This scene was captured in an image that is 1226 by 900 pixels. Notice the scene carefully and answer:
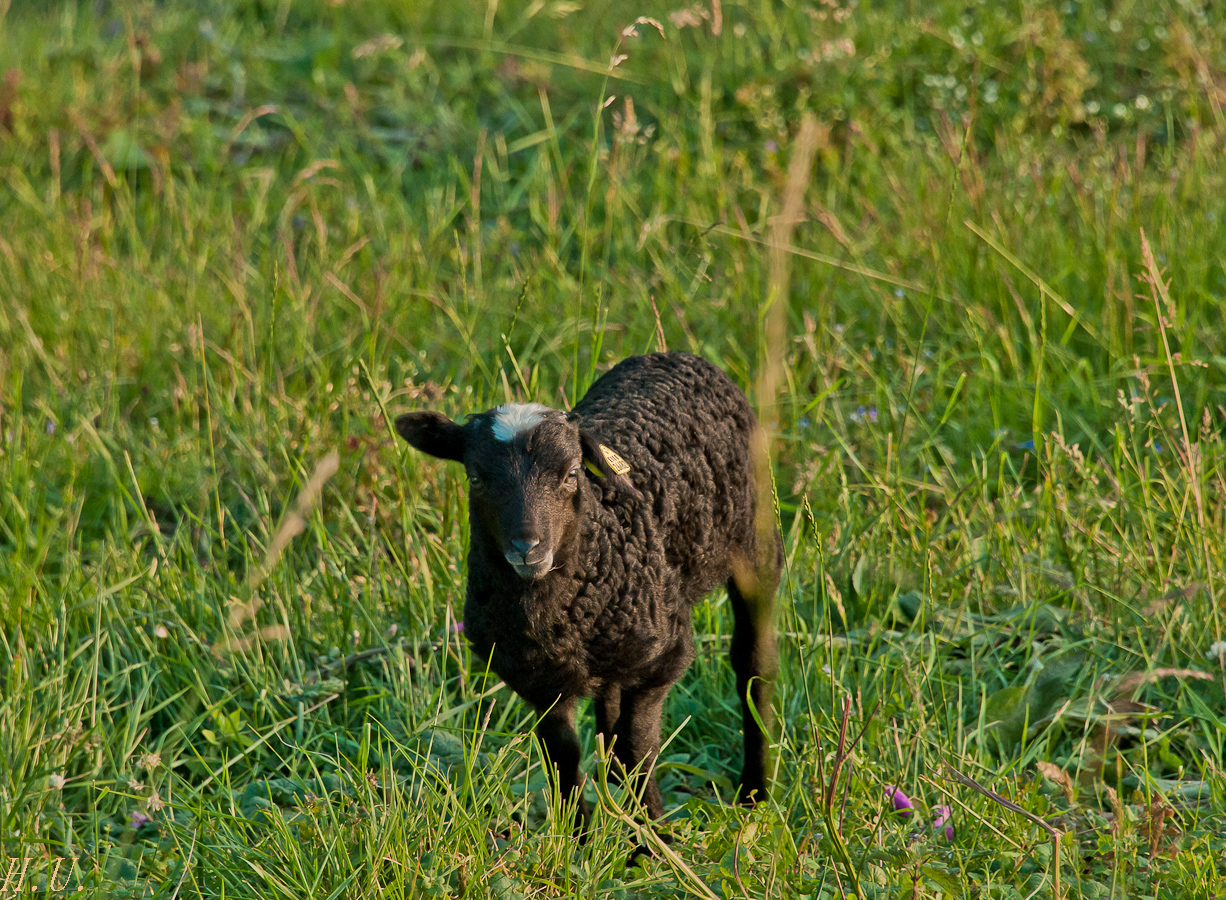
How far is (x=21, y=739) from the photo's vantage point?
3.08m

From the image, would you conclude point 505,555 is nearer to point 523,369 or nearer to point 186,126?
point 523,369

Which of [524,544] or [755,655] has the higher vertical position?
[524,544]

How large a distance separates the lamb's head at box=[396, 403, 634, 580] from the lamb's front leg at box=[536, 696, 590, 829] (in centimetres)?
38

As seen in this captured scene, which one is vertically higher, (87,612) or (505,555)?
(505,555)

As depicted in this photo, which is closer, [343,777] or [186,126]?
[343,777]

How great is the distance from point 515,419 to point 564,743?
81 centimetres

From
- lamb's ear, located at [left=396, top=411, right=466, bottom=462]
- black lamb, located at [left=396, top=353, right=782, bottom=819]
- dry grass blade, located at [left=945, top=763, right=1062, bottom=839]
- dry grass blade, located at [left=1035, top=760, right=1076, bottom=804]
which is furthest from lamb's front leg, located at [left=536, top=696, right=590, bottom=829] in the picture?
dry grass blade, located at [left=1035, top=760, right=1076, bottom=804]

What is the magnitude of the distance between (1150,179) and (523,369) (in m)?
3.27

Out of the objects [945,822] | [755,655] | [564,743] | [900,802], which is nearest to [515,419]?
[564,743]

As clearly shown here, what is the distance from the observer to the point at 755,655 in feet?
10.7

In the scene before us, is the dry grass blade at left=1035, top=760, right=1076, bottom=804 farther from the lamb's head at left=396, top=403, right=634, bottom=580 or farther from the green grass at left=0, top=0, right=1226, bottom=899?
the lamb's head at left=396, top=403, right=634, bottom=580

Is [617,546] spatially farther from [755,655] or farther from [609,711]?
[755,655]

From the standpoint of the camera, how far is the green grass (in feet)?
9.22

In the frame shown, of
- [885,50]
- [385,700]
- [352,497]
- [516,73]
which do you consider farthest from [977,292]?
[516,73]
